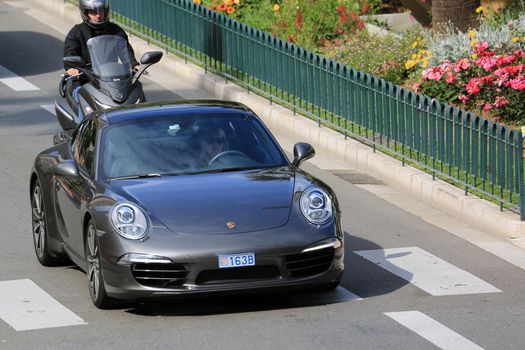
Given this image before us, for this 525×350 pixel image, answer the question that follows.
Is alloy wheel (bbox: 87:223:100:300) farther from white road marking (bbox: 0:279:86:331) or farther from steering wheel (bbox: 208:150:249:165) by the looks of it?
steering wheel (bbox: 208:150:249:165)

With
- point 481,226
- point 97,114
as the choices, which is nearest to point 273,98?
point 481,226

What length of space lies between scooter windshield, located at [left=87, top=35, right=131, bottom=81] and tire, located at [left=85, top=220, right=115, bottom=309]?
4458 millimetres

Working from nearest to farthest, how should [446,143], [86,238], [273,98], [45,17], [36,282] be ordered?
[86,238] < [36,282] < [446,143] < [273,98] < [45,17]

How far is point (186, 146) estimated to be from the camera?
11.6 metres

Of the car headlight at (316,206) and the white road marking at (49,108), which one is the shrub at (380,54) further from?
the car headlight at (316,206)

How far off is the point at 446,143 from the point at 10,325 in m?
6.76

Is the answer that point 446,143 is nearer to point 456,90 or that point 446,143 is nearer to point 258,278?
point 456,90

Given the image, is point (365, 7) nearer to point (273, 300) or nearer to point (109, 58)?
point (109, 58)

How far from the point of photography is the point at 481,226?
1437 centimetres

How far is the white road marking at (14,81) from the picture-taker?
21953 mm

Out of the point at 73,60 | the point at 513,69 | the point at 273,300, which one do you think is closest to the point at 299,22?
the point at 513,69

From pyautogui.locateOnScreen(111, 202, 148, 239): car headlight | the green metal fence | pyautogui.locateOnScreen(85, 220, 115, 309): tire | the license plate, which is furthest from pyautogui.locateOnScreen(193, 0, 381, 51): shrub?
the license plate

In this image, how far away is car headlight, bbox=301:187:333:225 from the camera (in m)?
10.7

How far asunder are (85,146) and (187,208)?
69.1 inches
